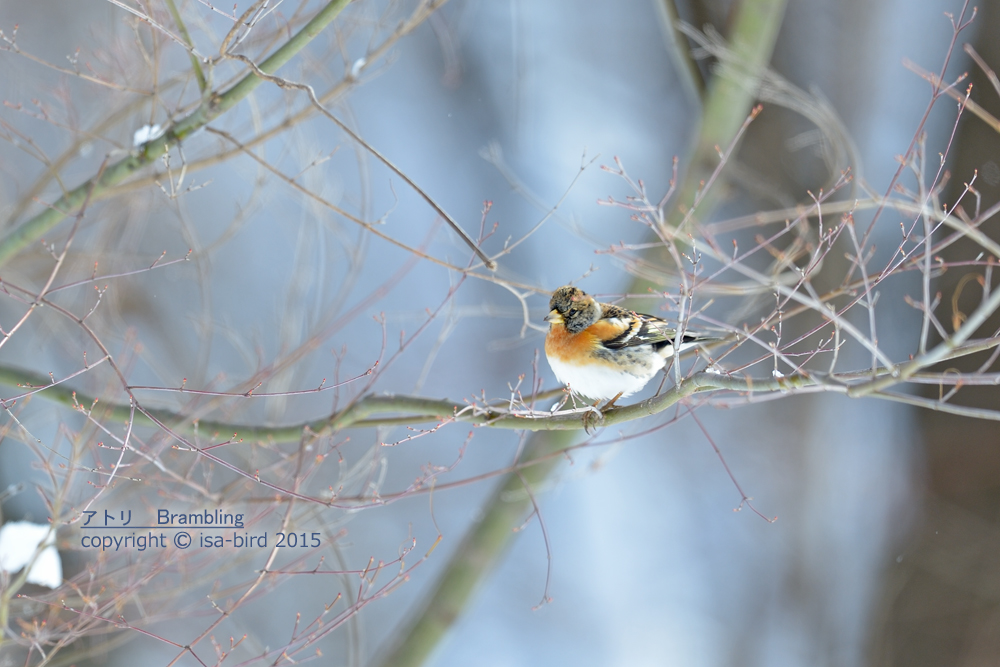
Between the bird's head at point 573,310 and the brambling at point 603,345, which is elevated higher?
the bird's head at point 573,310

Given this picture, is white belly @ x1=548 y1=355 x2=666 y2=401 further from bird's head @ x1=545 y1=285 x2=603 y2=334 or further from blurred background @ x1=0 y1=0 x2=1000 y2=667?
blurred background @ x1=0 y1=0 x2=1000 y2=667

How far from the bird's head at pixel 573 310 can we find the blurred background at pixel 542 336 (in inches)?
55.9

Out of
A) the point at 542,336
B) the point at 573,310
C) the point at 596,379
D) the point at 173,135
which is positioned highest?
the point at 173,135

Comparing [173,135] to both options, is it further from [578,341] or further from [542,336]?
[542,336]

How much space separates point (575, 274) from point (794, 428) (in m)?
2.15

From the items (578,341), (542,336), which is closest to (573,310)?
(578,341)

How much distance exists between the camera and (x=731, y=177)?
12.8ft

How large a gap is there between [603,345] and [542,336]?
83.0 inches

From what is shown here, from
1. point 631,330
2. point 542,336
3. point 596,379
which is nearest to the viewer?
point 596,379

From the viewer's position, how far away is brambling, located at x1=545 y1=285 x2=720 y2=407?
2.14m

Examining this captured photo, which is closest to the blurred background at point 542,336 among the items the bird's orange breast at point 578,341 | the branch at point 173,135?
the branch at point 173,135

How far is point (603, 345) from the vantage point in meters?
2.21

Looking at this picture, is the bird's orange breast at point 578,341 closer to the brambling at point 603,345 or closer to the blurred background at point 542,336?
the brambling at point 603,345

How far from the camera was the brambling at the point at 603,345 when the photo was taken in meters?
2.14
